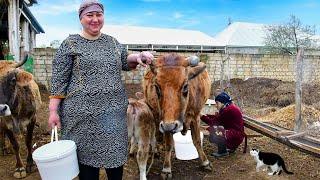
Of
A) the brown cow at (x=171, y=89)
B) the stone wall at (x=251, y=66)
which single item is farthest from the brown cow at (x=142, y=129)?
the stone wall at (x=251, y=66)

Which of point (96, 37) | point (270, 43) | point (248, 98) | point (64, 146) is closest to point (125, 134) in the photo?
point (64, 146)

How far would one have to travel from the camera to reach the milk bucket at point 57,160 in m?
3.12

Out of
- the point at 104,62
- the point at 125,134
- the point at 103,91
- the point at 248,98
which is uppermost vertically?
the point at 104,62

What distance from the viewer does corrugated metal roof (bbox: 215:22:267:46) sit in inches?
1417

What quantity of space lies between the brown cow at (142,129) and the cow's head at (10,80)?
1807 millimetres

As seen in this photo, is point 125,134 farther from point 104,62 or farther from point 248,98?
point 248,98

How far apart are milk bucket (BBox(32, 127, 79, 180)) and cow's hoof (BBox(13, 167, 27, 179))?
281 cm

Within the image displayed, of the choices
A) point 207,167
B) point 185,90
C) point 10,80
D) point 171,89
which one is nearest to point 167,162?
point 207,167

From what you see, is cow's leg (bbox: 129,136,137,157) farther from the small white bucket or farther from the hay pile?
the hay pile

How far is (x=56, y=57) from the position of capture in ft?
10.9

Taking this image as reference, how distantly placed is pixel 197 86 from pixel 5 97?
2716 millimetres

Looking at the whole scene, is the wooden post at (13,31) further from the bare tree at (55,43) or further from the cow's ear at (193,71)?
the bare tree at (55,43)

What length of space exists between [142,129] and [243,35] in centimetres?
3349

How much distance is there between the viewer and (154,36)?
32.3 meters
